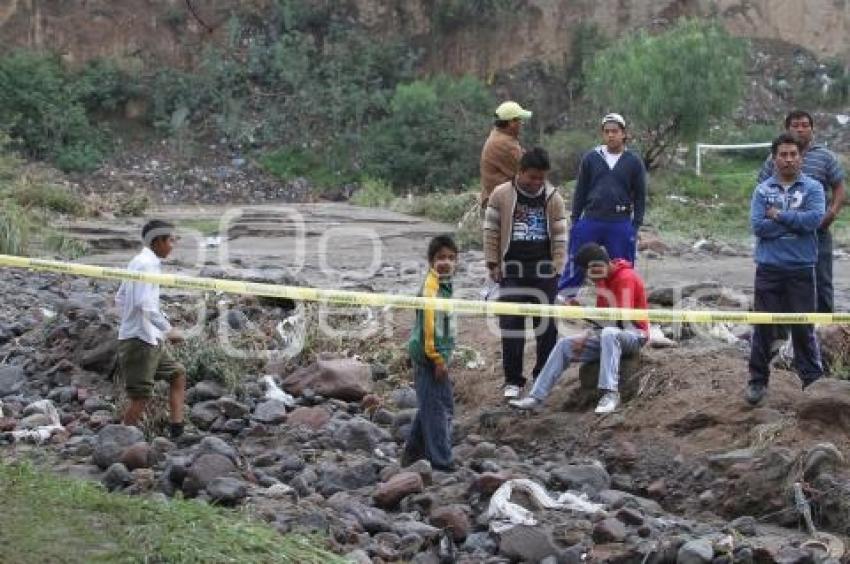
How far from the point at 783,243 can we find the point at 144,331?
10.9 feet

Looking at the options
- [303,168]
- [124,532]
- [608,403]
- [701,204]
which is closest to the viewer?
[124,532]

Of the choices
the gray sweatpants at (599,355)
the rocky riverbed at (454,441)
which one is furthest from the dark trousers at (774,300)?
the gray sweatpants at (599,355)

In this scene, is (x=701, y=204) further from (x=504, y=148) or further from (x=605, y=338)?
(x=605, y=338)

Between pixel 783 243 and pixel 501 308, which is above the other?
pixel 783 243

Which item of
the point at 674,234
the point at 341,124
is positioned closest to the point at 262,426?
the point at 674,234

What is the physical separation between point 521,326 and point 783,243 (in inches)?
63.0

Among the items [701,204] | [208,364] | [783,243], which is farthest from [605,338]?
[701,204]

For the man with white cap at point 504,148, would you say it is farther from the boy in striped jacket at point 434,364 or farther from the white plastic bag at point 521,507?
the white plastic bag at point 521,507

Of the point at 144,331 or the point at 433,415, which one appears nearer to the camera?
the point at 433,415

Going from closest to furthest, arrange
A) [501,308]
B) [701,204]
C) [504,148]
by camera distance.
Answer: [501,308]
[504,148]
[701,204]

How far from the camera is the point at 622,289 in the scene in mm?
7039

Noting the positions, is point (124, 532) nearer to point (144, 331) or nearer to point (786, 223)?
point (144, 331)

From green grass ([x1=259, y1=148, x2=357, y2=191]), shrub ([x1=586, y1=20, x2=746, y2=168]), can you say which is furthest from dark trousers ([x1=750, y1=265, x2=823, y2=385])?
green grass ([x1=259, y1=148, x2=357, y2=191])

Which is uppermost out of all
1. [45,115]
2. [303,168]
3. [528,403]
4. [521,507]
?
[45,115]
